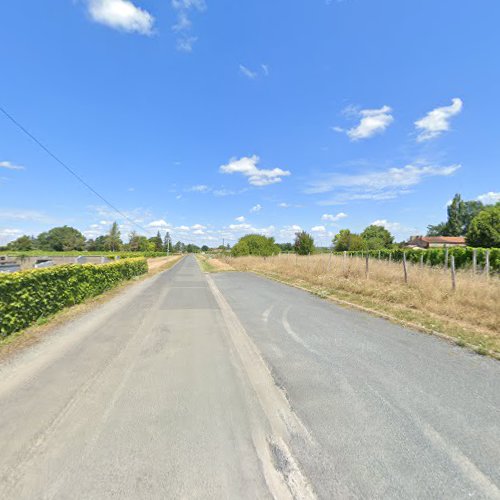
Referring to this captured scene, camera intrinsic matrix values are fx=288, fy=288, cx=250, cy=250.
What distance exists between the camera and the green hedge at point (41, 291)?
245 inches

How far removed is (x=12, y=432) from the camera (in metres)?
2.80

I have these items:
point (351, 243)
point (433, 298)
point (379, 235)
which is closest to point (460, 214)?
point (379, 235)

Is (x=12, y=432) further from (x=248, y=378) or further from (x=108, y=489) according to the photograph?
(x=248, y=378)

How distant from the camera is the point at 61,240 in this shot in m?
119

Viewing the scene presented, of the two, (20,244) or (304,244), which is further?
(20,244)

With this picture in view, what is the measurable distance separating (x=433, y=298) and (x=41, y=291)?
10965 mm

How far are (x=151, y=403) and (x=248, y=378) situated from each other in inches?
53.7

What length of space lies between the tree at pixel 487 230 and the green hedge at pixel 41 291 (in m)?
54.8

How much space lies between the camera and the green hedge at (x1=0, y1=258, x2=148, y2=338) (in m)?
6.22

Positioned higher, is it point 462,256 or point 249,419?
point 462,256

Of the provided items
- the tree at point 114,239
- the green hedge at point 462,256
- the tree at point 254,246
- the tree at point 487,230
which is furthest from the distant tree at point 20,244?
the tree at point 487,230

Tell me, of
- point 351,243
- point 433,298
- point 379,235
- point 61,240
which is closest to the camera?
point 433,298

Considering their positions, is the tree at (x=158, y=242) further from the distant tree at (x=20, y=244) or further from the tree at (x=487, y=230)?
the tree at (x=487, y=230)

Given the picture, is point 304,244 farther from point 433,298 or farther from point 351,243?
point 433,298
